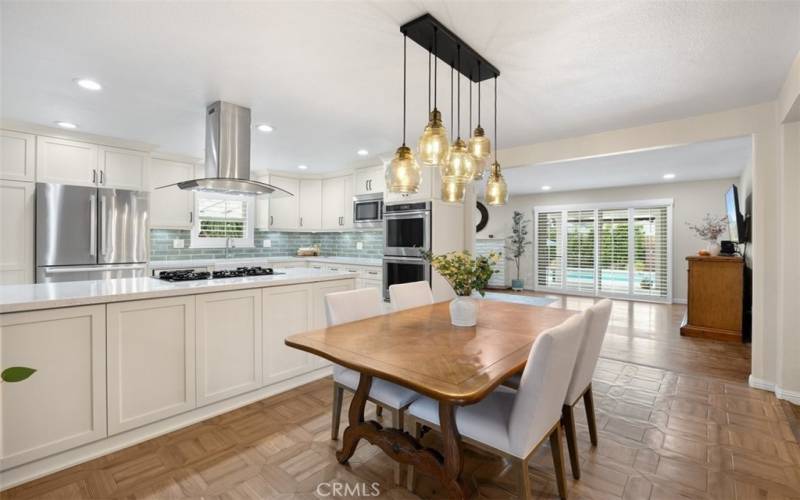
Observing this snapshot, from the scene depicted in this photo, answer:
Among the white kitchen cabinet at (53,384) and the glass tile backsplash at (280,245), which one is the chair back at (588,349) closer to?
the white kitchen cabinet at (53,384)

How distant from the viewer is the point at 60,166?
141 inches

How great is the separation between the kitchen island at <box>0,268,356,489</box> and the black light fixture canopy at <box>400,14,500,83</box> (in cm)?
194

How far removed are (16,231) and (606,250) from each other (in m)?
8.61

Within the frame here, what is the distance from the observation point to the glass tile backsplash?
4.75m

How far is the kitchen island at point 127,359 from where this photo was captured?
1.80 metres

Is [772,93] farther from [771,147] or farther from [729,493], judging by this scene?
[729,493]

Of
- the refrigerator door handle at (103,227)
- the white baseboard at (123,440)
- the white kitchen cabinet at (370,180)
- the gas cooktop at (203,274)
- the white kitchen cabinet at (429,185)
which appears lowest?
the white baseboard at (123,440)

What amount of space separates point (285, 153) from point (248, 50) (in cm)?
243

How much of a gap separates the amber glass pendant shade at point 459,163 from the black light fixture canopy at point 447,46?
544mm

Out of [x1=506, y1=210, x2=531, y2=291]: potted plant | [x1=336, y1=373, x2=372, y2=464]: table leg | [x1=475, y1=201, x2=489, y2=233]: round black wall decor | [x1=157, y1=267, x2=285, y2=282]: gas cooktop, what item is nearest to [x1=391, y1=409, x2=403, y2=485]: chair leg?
[x1=336, y1=373, x2=372, y2=464]: table leg

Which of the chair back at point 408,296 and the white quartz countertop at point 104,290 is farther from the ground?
the white quartz countertop at point 104,290

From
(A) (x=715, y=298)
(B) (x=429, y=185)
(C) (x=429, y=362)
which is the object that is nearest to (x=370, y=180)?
(B) (x=429, y=185)

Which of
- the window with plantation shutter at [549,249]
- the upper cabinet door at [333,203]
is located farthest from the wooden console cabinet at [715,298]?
the upper cabinet door at [333,203]

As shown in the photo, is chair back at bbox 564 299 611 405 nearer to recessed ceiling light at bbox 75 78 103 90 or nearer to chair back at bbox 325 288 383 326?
chair back at bbox 325 288 383 326
